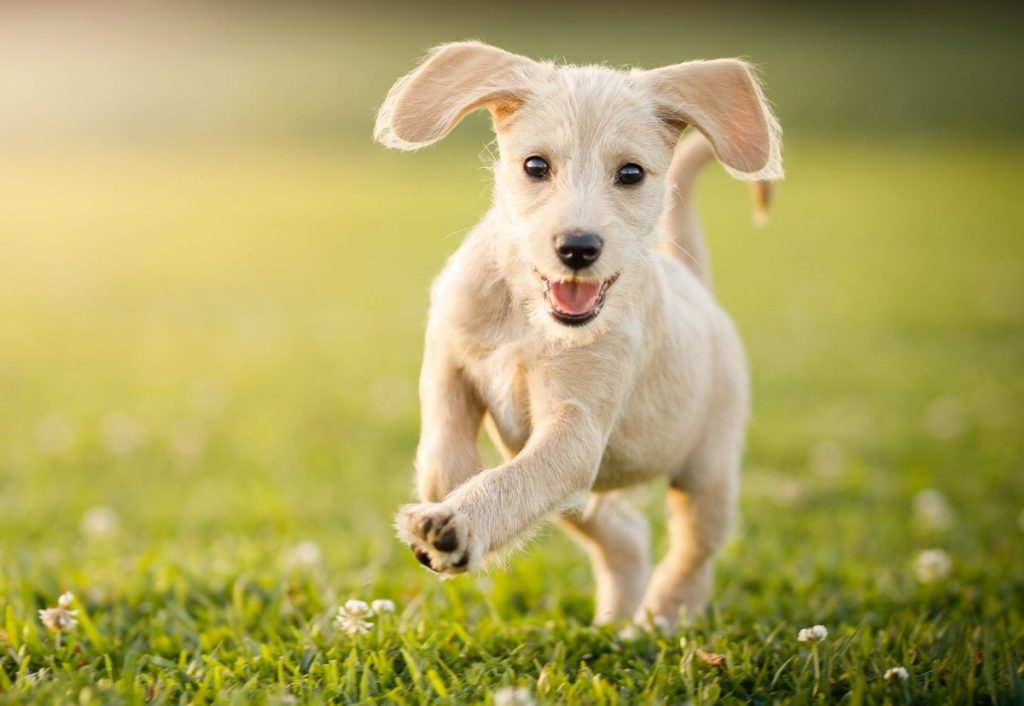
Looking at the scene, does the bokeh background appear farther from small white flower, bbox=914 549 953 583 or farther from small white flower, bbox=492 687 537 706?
small white flower, bbox=492 687 537 706

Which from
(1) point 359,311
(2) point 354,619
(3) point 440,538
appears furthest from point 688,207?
(1) point 359,311

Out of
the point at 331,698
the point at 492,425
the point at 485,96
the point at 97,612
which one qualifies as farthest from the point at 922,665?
the point at 97,612

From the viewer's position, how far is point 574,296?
3275 mm

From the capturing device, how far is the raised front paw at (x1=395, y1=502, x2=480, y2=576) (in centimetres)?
299

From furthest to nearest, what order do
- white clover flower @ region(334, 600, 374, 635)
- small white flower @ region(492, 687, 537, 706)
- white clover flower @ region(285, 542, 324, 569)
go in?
white clover flower @ region(285, 542, 324, 569), white clover flower @ region(334, 600, 374, 635), small white flower @ region(492, 687, 537, 706)

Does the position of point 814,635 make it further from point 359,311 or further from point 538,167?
point 359,311

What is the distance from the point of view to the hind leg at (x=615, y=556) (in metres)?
4.50

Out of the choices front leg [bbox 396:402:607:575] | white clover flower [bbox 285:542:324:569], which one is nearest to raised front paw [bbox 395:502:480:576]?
front leg [bbox 396:402:607:575]

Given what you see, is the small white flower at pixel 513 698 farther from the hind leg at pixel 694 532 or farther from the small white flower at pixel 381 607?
the hind leg at pixel 694 532

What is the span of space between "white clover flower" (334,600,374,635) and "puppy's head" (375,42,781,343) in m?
1.19

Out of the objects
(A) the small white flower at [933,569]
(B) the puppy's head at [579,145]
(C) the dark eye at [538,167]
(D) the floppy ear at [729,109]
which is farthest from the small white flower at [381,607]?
(A) the small white flower at [933,569]

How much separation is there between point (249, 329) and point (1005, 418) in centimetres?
668

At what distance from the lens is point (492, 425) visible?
3770 millimetres

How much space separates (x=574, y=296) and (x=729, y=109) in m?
0.88
